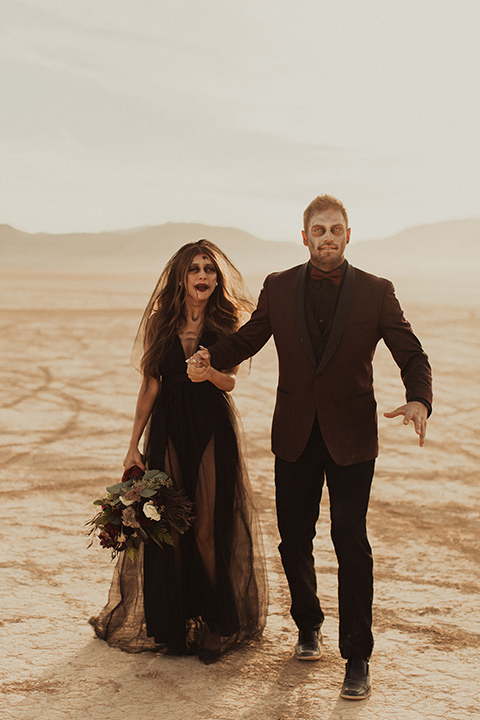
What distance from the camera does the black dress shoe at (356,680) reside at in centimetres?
277

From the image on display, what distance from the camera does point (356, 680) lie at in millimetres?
2801

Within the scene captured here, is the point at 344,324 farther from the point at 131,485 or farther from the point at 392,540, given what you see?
the point at 392,540

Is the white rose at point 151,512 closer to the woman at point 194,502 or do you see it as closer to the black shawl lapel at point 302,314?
the woman at point 194,502

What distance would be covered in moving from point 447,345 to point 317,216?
11.6m

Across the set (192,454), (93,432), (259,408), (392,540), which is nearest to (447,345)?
(259,408)

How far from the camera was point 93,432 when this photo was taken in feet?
22.7

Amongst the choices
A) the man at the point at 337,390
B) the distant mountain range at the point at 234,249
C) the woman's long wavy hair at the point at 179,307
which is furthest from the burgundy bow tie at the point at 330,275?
the distant mountain range at the point at 234,249

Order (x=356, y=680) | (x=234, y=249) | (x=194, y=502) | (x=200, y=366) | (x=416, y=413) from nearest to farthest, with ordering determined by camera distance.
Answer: (x=416, y=413)
(x=356, y=680)
(x=200, y=366)
(x=194, y=502)
(x=234, y=249)

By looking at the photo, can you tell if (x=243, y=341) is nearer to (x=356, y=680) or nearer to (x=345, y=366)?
(x=345, y=366)

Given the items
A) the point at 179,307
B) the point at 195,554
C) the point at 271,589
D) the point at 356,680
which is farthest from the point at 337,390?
the point at 271,589

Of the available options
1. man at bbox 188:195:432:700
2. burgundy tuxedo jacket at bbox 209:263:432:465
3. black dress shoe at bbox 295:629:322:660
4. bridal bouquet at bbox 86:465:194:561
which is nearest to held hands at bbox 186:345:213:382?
man at bbox 188:195:432:700

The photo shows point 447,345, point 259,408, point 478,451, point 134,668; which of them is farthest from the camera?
point 447,345

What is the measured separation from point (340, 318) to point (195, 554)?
1132mm

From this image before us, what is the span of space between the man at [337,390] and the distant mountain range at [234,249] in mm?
109523
